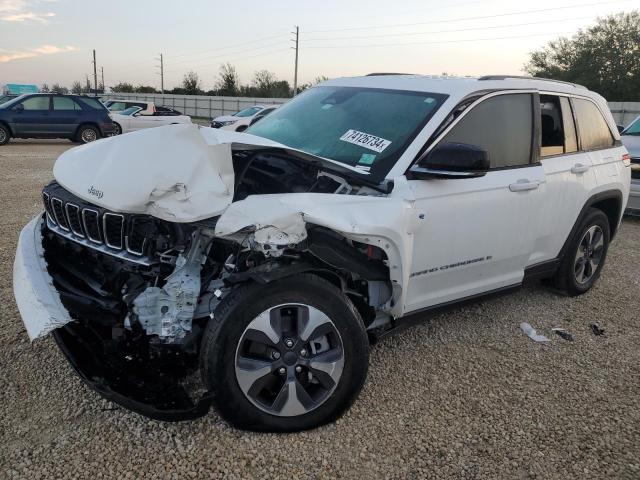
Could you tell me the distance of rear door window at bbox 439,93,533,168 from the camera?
11.5ft

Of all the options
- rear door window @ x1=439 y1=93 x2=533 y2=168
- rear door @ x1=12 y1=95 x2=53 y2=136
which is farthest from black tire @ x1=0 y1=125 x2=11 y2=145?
rear door window @ x1=439 y1=93 x2=533 y2=168

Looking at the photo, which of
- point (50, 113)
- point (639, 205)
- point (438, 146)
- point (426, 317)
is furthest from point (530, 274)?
point (50, 113)

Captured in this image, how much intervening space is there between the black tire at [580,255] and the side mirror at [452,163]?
1883 millimetres

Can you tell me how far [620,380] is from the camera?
3.53m

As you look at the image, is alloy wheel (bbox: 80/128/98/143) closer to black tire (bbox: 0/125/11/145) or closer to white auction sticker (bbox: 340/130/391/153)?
black tire (bbox: 0/125/11/145)

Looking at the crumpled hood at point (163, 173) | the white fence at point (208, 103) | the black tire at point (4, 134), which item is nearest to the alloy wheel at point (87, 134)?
the black tire at point (4, 134)

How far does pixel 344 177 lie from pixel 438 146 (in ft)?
2.00

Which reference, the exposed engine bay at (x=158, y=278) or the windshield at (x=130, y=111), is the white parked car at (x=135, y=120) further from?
the exposed engine bay at (x=158, y=278)

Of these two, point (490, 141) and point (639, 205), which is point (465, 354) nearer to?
point (490, 141)

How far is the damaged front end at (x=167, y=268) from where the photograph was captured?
251 cm

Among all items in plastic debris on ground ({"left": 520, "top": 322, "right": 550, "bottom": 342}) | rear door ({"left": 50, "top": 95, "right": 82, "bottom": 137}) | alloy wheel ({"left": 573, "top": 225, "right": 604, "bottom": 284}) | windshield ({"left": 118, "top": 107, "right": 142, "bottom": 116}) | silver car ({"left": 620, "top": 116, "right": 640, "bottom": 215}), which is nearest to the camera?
plastic debris on ground ({"left": 520, "top": 322, "right": 550, "bottom": 342})

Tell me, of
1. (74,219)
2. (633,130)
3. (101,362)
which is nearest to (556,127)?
(74,219)

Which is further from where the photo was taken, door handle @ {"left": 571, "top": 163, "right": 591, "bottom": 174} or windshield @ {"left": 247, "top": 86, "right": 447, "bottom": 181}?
door handle @ {"left": 571, "top": 163, "right": 591, "bottom": 174}

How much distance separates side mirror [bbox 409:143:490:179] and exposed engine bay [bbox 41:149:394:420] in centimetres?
40
